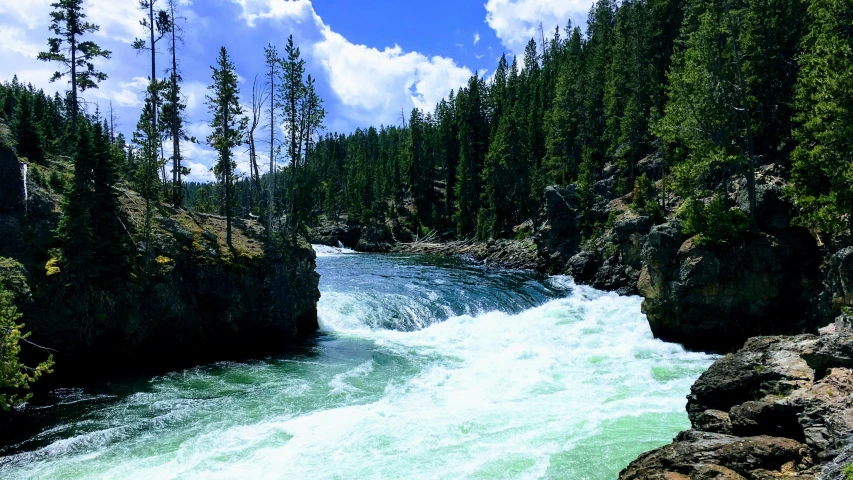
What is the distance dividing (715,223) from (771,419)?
14.1m

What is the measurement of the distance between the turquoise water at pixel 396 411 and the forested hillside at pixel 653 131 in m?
8.83

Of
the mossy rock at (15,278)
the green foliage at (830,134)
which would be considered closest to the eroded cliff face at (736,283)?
the green foliage at (830,134)

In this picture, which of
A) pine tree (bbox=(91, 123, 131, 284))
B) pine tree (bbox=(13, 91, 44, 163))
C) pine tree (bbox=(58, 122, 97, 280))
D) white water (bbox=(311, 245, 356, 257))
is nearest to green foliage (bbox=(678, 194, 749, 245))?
pine tree (bbox=(91, 123, 131, 284))

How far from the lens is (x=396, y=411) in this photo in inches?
561

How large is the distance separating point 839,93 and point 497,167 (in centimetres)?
5344

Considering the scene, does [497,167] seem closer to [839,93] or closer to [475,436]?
[839,93]

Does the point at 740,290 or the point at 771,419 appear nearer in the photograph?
the point at 771,419

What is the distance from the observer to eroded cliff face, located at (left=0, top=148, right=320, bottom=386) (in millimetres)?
15977

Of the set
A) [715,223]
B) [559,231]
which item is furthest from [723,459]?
[559,231]

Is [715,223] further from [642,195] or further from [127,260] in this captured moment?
[127,260]

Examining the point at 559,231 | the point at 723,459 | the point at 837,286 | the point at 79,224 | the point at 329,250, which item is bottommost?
the point at 723,459

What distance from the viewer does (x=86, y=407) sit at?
47.7ft

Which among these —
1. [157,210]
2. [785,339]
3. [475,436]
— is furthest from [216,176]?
[785,339]

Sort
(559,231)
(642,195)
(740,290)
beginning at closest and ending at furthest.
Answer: (740,290) < (642,195) < (559,231)
